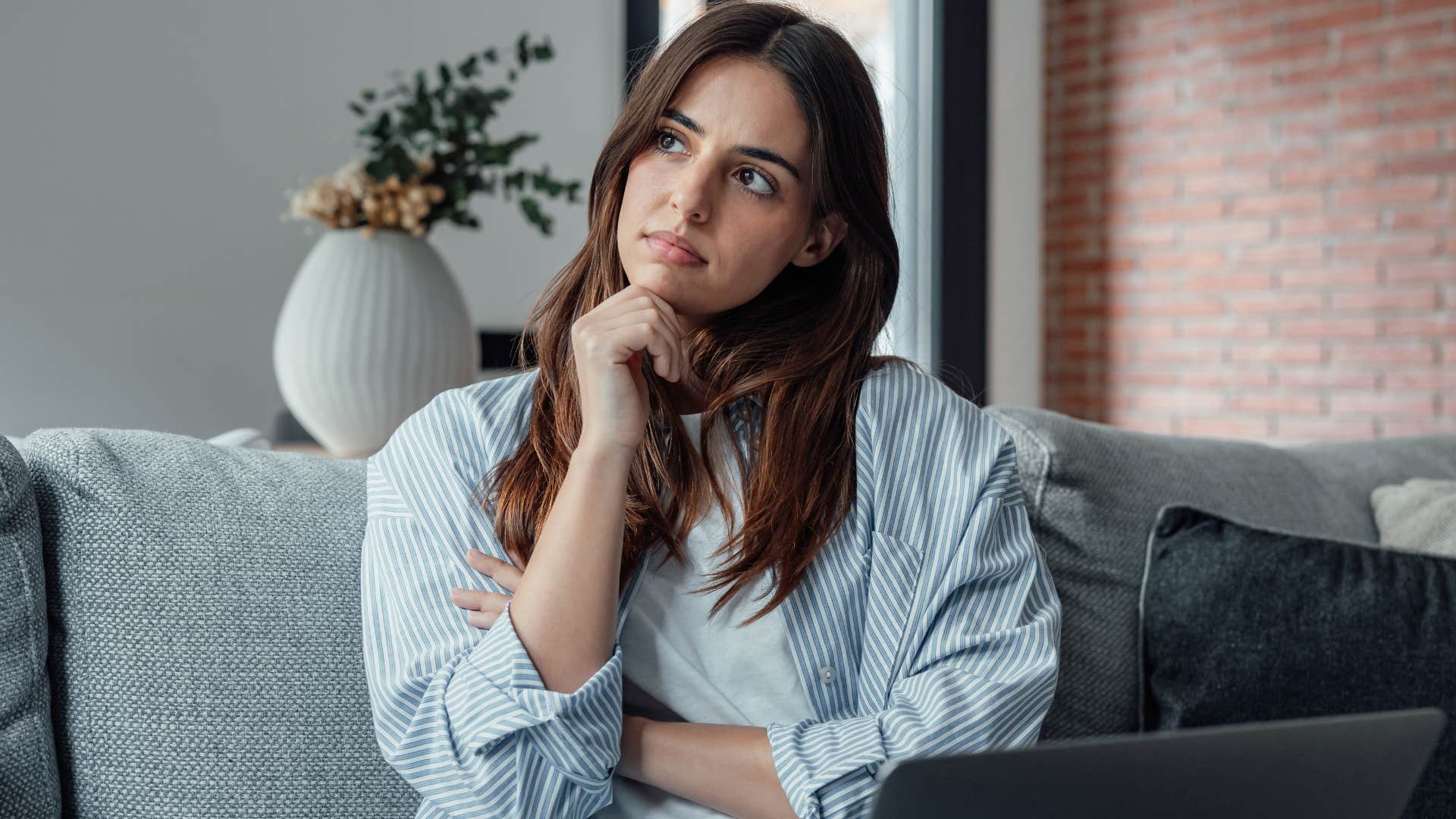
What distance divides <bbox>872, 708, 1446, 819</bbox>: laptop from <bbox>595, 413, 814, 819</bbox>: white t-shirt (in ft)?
1.48

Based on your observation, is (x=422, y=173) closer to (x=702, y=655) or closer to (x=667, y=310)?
(x=667, y=310)

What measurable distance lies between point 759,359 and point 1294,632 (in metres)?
0.67

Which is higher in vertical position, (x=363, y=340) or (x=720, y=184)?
(x=720, y=184)

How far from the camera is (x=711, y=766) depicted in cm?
97

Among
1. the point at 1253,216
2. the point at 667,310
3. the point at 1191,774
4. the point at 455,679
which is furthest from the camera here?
the point at 1253,216

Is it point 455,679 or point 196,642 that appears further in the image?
point 196,642

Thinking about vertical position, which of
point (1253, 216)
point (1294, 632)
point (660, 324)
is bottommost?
point (1294, 632)

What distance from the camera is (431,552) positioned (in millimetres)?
1042

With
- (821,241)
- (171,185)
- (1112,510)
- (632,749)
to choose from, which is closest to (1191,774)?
(632,749)

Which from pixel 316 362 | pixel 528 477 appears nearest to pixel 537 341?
pixel 528 477

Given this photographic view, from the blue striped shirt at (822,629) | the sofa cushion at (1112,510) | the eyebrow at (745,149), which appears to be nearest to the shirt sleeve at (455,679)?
the blue striped shirt at (822,629)

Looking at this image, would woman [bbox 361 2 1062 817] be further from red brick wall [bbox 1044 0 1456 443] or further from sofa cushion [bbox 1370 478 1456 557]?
red brick wall [bbox 1044 0 1456 443]

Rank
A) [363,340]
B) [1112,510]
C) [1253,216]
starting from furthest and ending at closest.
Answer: [1253,216], [363,340], [1112,510]

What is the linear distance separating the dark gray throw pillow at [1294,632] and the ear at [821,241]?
0.55 meters
